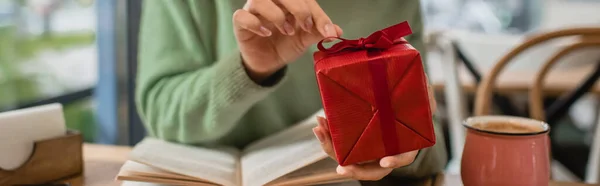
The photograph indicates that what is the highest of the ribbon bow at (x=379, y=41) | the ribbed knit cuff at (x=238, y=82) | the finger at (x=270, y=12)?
the finger at (x=270, y=12)

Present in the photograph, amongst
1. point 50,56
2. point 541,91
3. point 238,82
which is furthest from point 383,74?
point 50,56

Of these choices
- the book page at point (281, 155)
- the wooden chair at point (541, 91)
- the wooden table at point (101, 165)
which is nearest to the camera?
the book page at point (281, 155)

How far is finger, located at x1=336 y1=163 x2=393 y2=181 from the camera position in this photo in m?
0.46

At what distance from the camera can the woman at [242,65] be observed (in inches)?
20.1

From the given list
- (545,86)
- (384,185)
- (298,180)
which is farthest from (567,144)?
(298,180)

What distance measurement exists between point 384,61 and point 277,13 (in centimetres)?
12

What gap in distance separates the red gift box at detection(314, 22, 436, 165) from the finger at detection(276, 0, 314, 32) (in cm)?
6

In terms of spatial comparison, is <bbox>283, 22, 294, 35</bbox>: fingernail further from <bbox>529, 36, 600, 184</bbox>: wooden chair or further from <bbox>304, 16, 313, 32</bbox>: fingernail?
<bbox>529, 36, 600, 184</bbox>: wooden chair

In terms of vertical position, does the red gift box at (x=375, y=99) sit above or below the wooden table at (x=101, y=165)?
above

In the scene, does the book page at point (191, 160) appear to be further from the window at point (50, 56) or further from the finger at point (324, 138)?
the window at point (50, 56)

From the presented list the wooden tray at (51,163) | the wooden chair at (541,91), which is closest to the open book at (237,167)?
the wooden tray at (51,163)

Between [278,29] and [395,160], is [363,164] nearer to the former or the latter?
[395,160]

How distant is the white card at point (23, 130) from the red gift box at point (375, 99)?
364mm

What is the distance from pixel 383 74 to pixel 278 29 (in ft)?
0.47
